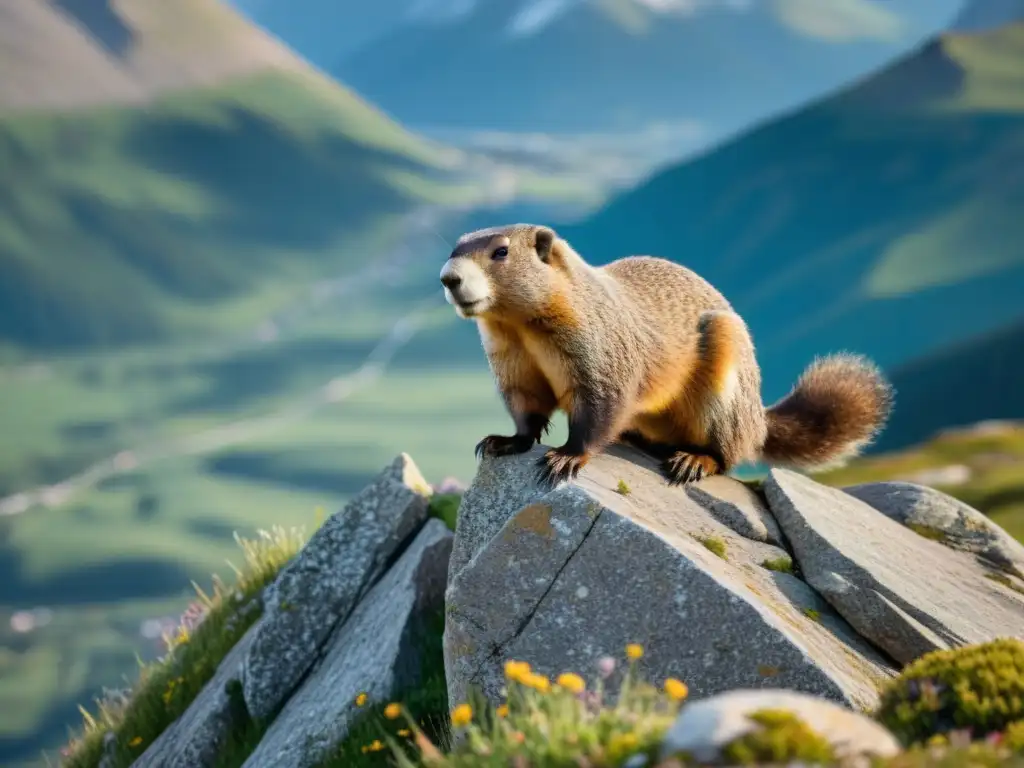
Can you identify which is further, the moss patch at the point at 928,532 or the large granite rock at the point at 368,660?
the moss patch at the point at 928,532

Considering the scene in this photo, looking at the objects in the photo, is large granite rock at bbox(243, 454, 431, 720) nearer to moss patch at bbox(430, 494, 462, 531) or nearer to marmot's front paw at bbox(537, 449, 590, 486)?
moss patch at bbox(430, 494, 462, 531)

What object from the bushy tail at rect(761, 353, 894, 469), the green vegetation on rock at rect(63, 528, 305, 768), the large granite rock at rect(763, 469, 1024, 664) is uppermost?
the green vegetation on rock at rect(63, 528, 305, 768)

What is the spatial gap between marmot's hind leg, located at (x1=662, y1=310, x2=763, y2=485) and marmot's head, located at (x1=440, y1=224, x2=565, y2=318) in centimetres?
190

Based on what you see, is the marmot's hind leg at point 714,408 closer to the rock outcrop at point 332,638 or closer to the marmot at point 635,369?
the marmot at point 635,369

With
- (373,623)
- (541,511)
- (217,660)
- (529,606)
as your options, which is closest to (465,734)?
(529,606)

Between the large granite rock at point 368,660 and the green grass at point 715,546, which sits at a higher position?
the large granite rock at point 368,660

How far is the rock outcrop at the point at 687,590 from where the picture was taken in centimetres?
744

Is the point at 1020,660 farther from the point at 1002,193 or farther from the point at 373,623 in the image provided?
the point at 1002,193

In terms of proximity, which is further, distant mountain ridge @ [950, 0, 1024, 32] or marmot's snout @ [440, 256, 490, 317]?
distant mountain ridge @ [950, 0, 1024, 32]

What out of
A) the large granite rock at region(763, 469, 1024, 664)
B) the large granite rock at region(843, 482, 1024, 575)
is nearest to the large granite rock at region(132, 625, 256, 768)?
the large granite rock at region(763, 469, 1024, 664)

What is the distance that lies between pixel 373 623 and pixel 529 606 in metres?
3.46

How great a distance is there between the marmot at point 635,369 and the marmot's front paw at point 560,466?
0.01 meters

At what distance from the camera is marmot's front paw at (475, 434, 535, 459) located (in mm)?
9125

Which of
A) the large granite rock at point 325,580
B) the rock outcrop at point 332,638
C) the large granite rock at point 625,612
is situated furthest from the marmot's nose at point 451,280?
the large granite rock at point 325,580
